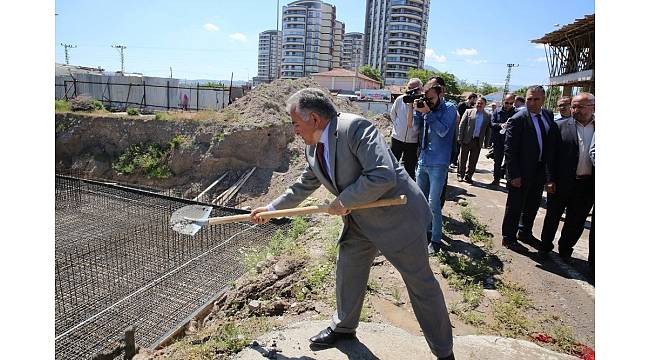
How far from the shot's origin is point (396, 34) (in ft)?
241

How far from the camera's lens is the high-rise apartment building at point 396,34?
72938mm

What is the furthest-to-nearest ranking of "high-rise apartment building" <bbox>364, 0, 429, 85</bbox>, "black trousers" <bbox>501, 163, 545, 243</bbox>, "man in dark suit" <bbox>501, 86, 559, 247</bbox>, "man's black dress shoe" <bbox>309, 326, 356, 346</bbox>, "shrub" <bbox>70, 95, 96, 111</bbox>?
"high-rise apartment building" <bbox>364, 0, 429, 85</bbox> → "shrub" <bbox>70, 95, 96, 111</bbox> → "black trousers" <bbox>501, 163, 545, 243</bbox> → "man in dark suit" <bbox>501, 86, 559, 247</bbox> → "man's black dress shoe" <bbox>309, 326, 356, 346</bbox>

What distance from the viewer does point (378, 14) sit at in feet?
247

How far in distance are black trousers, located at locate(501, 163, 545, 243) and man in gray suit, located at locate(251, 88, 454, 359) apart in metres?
2.27

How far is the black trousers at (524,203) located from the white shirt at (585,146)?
1.10 ft

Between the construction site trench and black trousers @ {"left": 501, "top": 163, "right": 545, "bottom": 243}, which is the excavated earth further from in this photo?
black trousers @ {"left": 501, "top": 163, "right": 545, "bottom": 243}

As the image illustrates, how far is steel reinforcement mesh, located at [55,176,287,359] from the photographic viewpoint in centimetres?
501

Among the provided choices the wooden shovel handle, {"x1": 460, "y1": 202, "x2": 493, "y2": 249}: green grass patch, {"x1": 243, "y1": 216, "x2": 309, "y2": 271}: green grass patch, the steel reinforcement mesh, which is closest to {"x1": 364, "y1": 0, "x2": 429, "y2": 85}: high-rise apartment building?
the steel reinforcement mesh

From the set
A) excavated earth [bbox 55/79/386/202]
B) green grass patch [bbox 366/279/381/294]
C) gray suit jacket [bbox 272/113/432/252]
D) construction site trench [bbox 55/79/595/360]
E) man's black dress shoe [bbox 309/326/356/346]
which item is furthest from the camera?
excavated earth [bbox 55/79/386/202]

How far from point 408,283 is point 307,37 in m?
76.0

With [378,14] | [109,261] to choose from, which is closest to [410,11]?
[378,14]

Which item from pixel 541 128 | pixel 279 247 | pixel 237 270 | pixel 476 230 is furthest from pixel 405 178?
pixel 237 270

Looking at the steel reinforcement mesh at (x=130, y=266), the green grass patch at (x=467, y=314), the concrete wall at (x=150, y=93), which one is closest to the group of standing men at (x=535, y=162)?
the green grass patch at (x=467, y=314)

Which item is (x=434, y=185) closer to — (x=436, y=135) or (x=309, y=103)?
(x=436, y=135)
